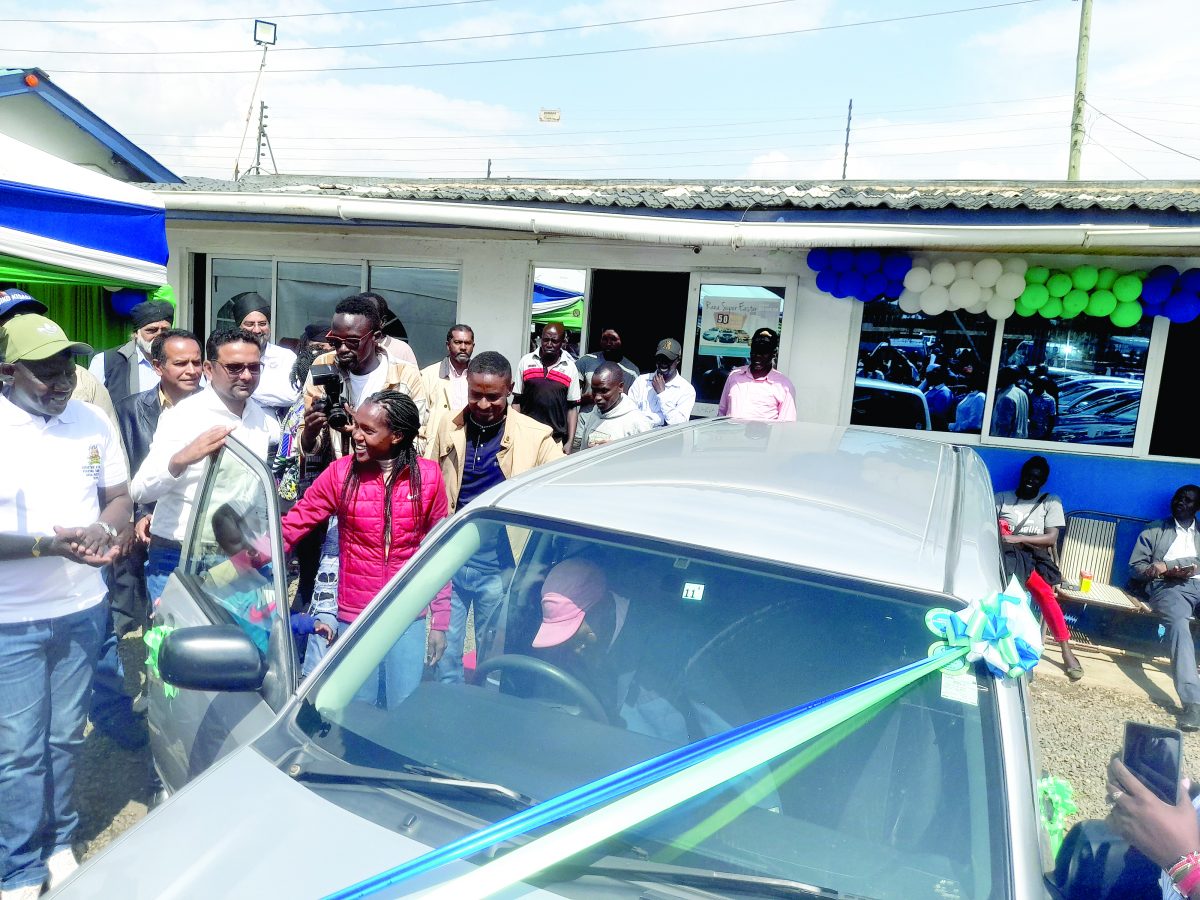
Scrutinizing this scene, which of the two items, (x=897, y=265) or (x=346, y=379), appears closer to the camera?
(x=346, y=379)

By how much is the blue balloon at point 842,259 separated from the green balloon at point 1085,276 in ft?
5.23

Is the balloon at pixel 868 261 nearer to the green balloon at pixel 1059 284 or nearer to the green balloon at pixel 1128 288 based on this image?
the green balloon at pixel 1059 284

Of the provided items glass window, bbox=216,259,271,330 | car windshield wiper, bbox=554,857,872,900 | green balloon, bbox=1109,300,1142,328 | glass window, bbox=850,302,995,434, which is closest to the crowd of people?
car windshield wiper, bbox=554,857,872,900

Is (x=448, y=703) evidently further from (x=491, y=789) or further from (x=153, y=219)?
(x=153, y=219)

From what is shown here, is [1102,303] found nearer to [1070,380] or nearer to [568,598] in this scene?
[1070,380]

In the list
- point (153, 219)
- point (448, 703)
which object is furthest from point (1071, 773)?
point (153, 219)

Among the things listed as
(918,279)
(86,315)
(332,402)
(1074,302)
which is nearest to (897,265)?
(918,279)

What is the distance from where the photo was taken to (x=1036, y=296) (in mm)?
6324

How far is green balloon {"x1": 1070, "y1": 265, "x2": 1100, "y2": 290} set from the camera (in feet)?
20.2

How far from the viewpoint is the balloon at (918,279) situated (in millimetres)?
6537

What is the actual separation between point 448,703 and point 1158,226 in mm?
5600

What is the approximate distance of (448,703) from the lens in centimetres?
194

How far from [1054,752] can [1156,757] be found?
3.49 m

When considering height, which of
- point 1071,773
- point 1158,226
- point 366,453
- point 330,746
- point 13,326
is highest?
point 1158,226
